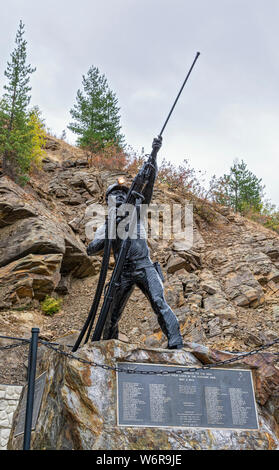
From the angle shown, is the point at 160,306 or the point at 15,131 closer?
the point at 160,306

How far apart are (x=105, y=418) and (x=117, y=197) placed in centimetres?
342

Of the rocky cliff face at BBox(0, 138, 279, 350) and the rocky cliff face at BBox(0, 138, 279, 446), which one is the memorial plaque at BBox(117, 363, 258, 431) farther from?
the rocky cliff face at BBox(0, 138, 279, 350)

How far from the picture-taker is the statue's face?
22.3ft

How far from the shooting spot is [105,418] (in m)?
4.69

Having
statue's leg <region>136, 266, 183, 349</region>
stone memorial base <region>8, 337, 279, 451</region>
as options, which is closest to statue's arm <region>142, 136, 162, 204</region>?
statue's leg <region>136, 266, 183, 349</region>

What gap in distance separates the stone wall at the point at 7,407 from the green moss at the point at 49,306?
3.40 meters

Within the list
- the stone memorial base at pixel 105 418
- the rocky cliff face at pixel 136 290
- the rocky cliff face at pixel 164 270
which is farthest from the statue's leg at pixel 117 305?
the rocky cliff face at pixel 164 270

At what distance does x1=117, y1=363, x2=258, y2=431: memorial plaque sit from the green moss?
7.33 m

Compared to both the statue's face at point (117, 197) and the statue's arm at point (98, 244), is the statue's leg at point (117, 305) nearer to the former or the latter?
the statue's arm at point (98, 244)

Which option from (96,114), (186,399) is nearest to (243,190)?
(96,114)

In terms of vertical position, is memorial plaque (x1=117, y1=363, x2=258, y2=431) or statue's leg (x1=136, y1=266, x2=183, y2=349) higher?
statue's leg (x1=136, y1=266, x2=183, y2=349)

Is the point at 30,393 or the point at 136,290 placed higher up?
the point at 136,290

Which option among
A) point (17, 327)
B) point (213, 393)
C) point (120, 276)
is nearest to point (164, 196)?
point (17, 327)

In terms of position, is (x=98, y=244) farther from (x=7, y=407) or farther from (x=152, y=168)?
(x=7, y=407)
